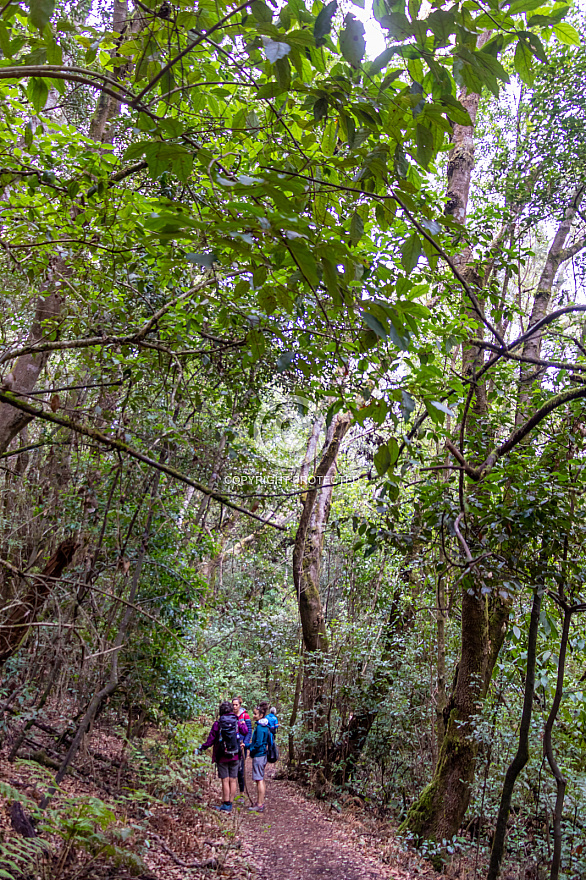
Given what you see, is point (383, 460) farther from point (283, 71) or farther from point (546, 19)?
point (546, 19)

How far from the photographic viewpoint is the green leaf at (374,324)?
4.54 ft

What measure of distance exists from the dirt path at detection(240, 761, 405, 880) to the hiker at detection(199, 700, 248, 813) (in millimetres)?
489

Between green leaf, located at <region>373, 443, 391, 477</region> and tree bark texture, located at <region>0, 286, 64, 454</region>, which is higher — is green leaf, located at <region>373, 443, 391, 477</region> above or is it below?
below

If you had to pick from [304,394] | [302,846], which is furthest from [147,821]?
[304,394]

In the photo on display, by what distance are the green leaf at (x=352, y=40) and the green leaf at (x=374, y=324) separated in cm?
73

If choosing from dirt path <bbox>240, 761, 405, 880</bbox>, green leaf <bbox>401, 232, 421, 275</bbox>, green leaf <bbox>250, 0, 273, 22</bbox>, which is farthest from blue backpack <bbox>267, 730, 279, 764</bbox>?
green leaf <bbox>250, 0, 273, 22</bbox>

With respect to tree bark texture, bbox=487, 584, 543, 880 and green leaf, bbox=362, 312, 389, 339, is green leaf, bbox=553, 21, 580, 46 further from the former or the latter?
tree bark texture, bbox=487, 584, 543, 880

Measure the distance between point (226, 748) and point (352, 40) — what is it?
8292 mm

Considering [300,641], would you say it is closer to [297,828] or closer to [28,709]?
[297,828]

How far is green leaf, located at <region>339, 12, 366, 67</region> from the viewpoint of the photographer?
1481mm

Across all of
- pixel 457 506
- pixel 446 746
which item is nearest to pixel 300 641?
pixel 446 746

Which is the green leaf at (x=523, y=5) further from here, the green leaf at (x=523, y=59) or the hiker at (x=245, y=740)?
the hiker at (x=245, y=740)

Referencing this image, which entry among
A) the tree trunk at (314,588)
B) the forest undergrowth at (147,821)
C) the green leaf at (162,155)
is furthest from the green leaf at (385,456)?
the tree trunk at (314,588)

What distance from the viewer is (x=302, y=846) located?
23.5ft
